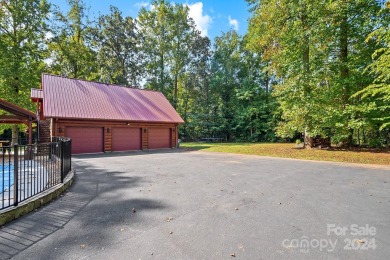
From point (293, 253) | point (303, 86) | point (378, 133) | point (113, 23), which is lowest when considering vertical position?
point (293, 253)

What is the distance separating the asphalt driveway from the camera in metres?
2.90

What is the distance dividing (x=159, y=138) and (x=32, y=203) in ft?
49.8

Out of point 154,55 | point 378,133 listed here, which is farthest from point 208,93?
point 378,133

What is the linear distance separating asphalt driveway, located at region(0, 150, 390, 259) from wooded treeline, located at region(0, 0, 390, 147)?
29.2 ft

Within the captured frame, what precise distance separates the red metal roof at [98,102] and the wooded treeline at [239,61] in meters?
6.51

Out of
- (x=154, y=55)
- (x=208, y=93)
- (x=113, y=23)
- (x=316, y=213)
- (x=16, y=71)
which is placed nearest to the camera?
(x=316, y=213)

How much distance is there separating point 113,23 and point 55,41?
31.7 feet

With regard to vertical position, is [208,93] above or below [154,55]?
below

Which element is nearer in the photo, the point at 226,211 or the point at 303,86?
the point at 226,211

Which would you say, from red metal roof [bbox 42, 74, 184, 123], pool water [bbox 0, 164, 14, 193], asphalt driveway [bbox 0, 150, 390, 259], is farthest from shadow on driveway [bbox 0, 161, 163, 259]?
red metal roof [bbox 42, 74, 184, 123]

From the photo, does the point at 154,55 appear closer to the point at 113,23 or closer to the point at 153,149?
the point at 113,23

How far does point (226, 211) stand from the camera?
4328mm

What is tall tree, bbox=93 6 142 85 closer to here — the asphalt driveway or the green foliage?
the green foliage

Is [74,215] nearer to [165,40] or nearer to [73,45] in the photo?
[73,45]
